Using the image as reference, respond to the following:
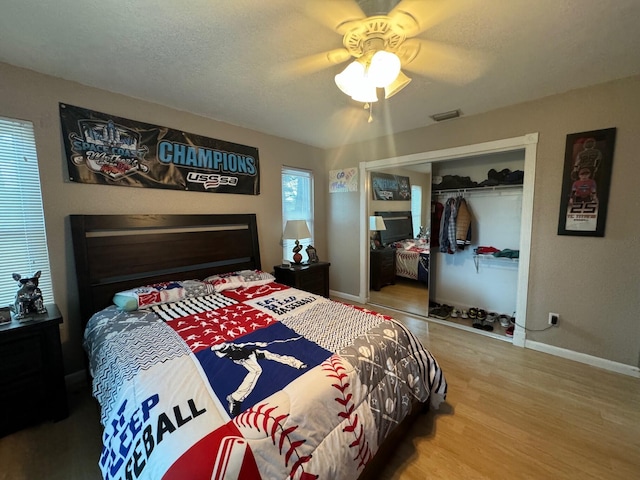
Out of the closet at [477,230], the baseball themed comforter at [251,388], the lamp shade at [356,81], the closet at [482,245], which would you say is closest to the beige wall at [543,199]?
the closet at [477,230]

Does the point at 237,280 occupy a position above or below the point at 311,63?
below

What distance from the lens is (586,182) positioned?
2.21 meters

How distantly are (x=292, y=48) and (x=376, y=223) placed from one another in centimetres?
274

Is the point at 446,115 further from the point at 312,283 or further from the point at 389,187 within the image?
the point at 312,283

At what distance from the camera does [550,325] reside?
2.46m

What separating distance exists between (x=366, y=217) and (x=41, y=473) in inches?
142

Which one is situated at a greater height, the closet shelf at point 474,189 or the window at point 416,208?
the closet shelf at point 474,189

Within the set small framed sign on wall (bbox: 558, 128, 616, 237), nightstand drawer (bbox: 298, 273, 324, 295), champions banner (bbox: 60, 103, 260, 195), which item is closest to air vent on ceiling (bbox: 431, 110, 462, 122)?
small framed sign on wall (bbox: 558, 128, 616, 237)

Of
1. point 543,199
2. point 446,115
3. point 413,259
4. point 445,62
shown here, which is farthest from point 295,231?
point 543,199

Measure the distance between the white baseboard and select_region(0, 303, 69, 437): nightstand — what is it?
3.92 meters

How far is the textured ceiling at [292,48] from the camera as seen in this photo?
1337 millimetres

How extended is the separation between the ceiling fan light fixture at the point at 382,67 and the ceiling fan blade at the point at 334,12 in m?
0.22

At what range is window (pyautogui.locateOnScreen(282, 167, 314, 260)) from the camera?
3.65 metres

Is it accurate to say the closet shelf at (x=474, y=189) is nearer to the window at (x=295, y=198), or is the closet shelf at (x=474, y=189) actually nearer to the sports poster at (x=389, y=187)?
the sports poster at (x=389, y=187)
